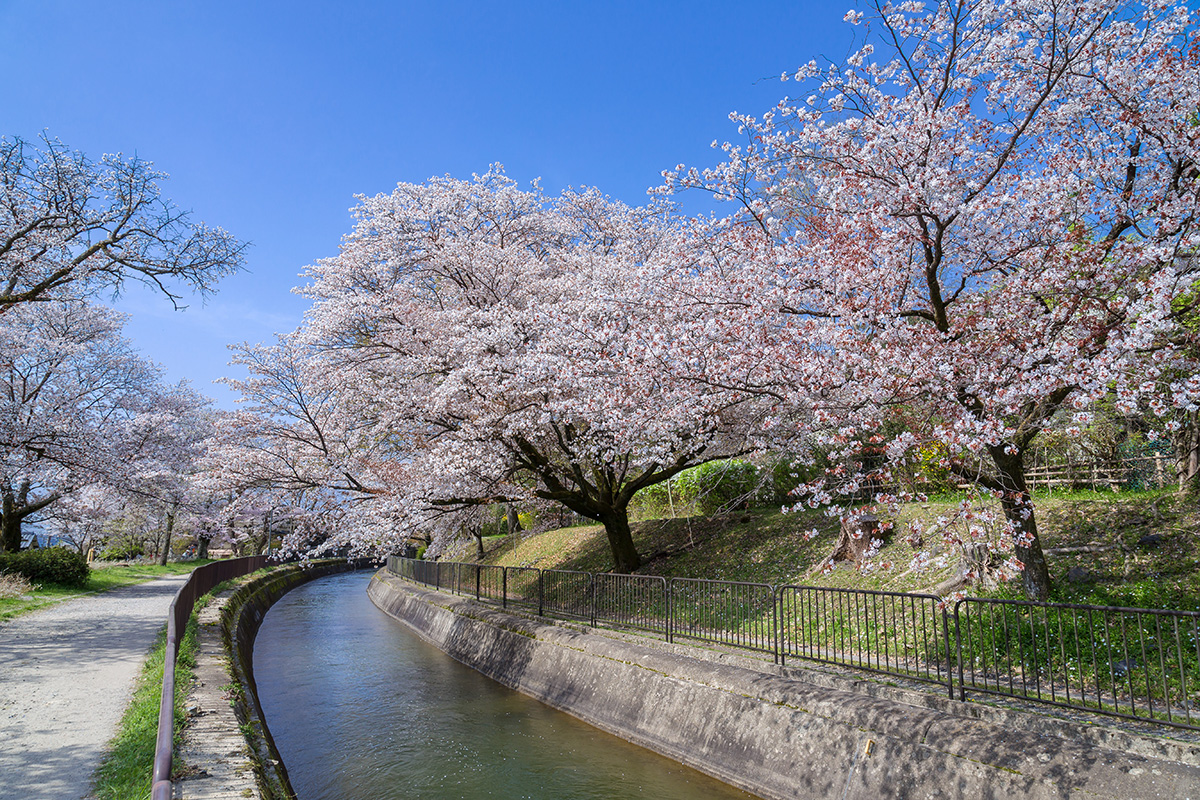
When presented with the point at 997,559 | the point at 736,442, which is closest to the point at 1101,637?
the point at 997,559

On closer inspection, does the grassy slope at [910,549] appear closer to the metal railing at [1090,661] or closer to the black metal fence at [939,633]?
the black metal fence at [939,633]

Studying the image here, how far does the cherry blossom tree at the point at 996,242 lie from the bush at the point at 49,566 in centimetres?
2214

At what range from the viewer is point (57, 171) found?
1260 centimetres

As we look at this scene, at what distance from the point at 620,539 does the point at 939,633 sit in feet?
26.7

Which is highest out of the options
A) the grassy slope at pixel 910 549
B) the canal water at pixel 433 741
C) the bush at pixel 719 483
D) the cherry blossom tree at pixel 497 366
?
the cherry blossom tree at pixel 497 366

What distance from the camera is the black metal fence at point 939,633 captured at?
20.2 ft

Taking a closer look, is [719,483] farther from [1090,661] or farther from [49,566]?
[49,566]

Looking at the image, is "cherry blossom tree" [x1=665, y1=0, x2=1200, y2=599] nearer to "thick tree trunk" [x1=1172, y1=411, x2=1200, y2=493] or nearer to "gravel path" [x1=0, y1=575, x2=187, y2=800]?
"thick tree trunk" [x1=1172, y1=411, x2=1200, y2=493]

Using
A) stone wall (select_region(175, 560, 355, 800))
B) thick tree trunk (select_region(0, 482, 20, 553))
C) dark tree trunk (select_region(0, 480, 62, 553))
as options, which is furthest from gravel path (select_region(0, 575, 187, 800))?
thick tree trunk (select_region(0, 482, 20, 553))

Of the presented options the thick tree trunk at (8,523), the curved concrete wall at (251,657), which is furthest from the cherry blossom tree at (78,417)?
the curved concrete wall at (251,657)

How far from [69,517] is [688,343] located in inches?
1164

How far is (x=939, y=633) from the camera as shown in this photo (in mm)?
8891

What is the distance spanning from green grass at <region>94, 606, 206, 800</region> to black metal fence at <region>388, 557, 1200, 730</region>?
253 inches

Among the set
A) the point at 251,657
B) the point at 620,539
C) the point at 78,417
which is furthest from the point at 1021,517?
the point at 78,417
